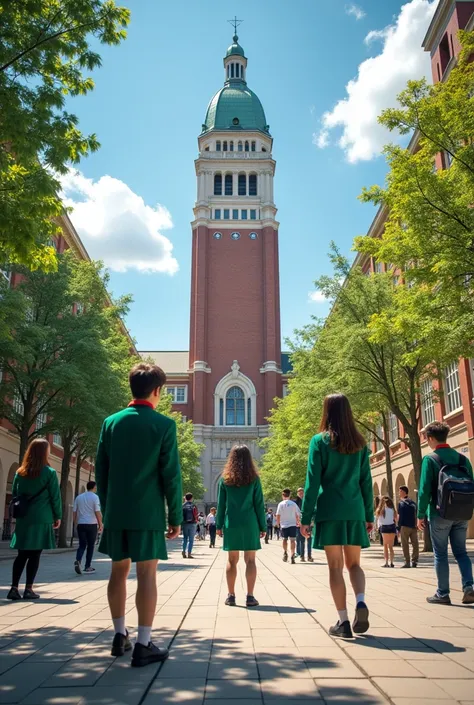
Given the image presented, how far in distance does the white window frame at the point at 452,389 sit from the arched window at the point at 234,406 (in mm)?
34757

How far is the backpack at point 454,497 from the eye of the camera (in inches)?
272

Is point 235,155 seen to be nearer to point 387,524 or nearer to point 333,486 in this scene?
point 387,524

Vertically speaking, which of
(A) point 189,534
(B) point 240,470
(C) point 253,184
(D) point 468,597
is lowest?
(D) point 468,597

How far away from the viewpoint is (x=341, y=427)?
17.4 ft

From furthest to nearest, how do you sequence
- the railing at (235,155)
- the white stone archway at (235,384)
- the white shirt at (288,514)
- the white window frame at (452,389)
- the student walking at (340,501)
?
the railing at (235,155), the white stone archway at (235,384), the white window frame at (452,389), the white shirt at (288,514), the student walking at (340,501)

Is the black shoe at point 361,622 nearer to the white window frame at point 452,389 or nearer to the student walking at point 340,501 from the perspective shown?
the student walking at point 340,501

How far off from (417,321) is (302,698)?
458 inches

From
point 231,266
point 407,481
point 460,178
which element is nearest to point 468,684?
point 460,178

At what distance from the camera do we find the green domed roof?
226 ft

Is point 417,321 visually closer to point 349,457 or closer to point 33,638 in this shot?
point 349,457

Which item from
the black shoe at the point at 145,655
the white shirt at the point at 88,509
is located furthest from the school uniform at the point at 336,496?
the white shirt at the point at 88,509

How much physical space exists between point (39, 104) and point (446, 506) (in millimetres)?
7806

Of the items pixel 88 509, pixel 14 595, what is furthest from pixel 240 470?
pixel 88 509

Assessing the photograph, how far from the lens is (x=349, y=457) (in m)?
5.27
